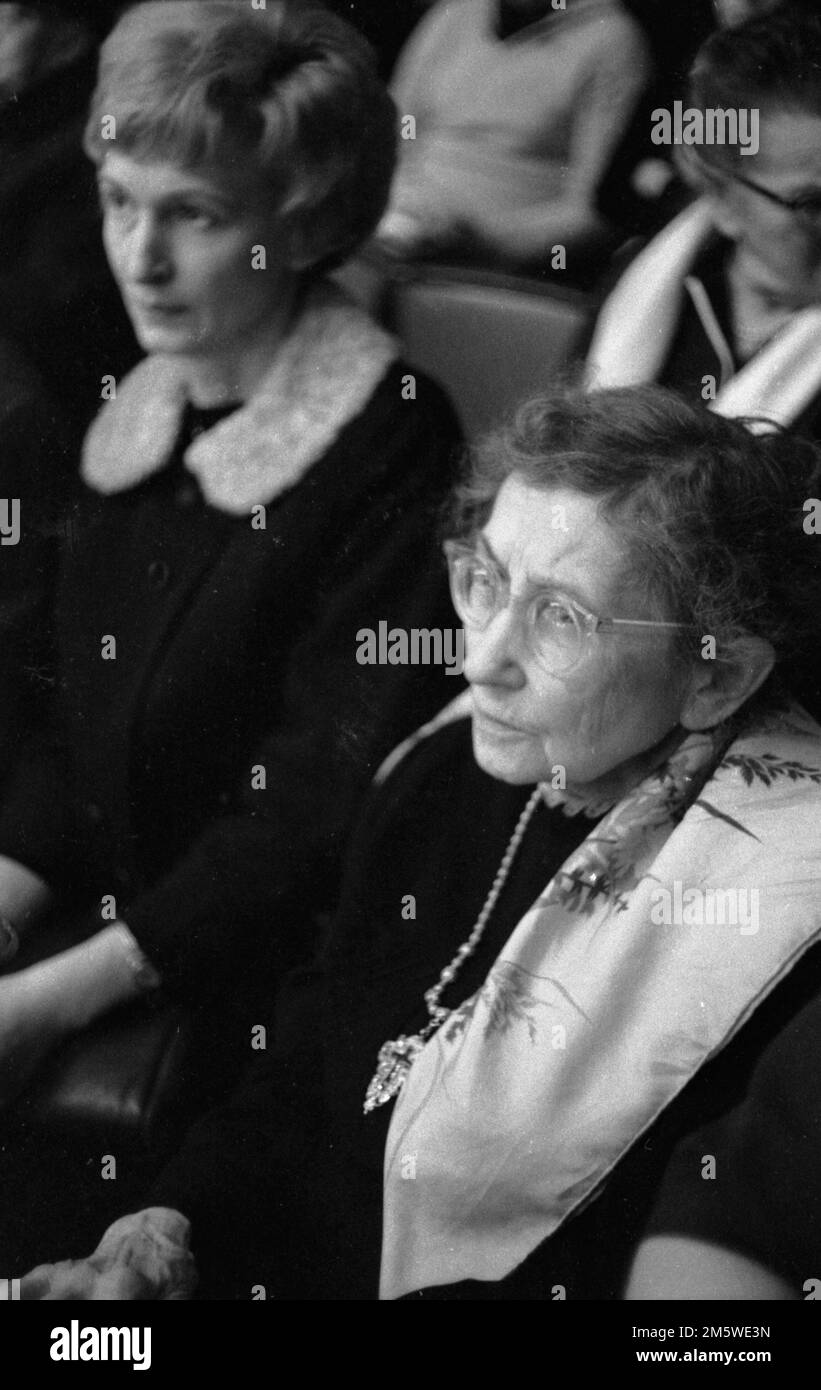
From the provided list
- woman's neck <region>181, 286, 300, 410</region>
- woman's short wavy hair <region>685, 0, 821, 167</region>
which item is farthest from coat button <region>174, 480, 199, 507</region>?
woman's short wavy hair <region>685, 0, 821, 167</region>

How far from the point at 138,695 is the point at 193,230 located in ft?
2.18

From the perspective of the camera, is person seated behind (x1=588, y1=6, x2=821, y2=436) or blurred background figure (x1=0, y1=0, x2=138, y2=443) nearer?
person seated behind (x1=588, y1=6, x2=821, y2=436)

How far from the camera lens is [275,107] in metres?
2.30

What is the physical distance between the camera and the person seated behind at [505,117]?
7.61 ft

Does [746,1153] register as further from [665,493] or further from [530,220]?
[530,220]

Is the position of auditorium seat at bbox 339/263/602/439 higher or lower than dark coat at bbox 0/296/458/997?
higher

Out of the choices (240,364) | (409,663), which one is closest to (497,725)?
(409,663)

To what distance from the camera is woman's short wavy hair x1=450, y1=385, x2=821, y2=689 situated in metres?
2.12

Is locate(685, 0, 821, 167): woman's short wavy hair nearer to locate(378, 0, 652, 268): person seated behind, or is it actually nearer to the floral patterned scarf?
locate(378, 0, 652, 268): person seated behind

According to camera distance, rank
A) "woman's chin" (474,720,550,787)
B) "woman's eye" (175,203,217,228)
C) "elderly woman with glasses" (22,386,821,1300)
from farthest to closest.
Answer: "woman's eye" (175,203,217,228), "woman's chin" (474,720,550,787), "elderly woman with glasses" (22,386,821,1300)

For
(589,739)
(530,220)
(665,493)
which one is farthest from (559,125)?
(589,739)

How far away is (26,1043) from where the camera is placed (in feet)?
7.77

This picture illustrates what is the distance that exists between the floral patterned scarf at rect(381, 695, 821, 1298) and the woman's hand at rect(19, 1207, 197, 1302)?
0.95 feet

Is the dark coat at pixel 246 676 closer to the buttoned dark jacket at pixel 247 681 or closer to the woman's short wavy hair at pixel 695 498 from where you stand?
the buttoned dark jacket at pixel 247 681
